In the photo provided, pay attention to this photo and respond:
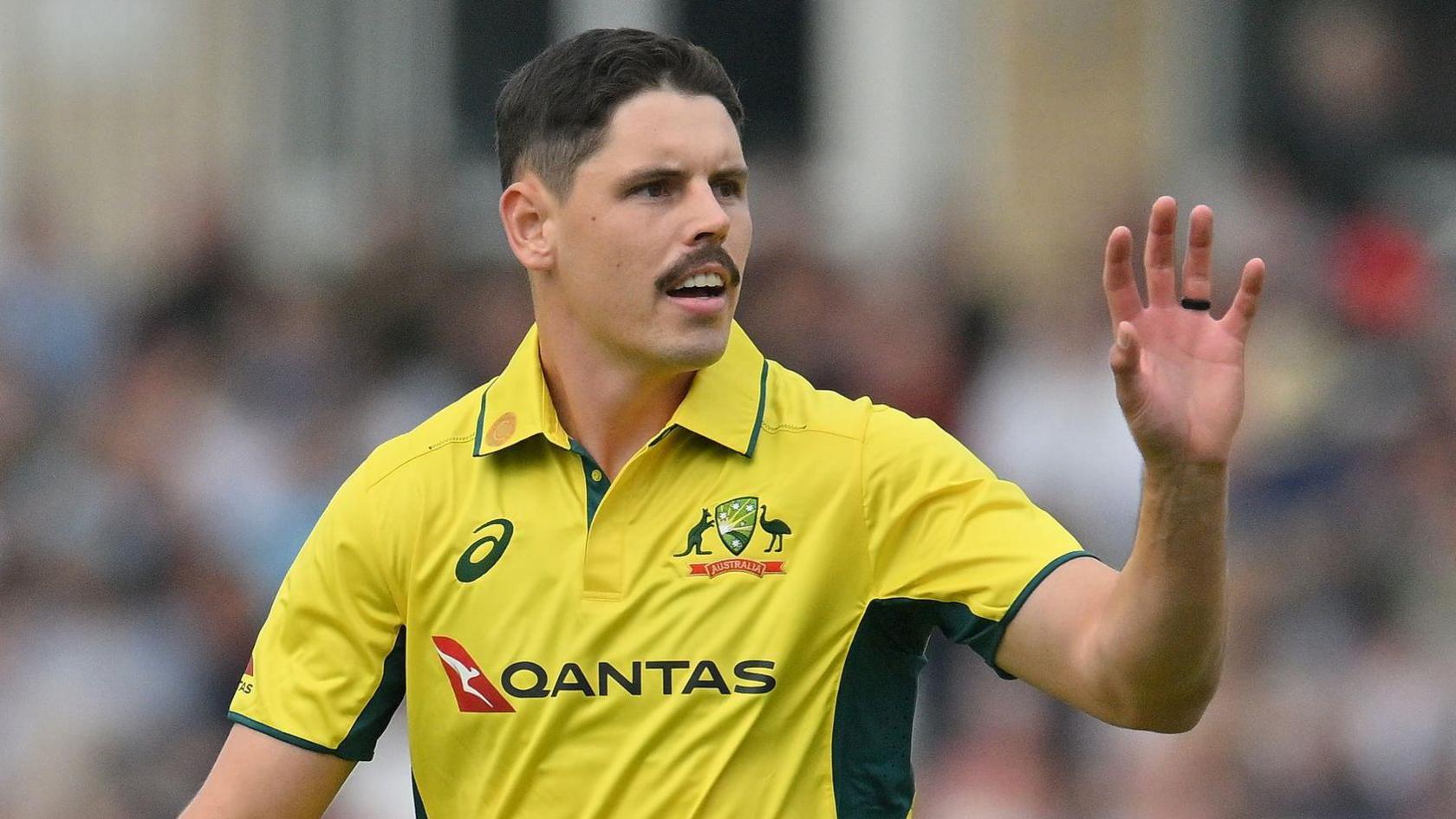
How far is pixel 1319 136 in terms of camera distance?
35.0 ft

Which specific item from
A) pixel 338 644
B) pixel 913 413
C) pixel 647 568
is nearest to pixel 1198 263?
pixel 647 568

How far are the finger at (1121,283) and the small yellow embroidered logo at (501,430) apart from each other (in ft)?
3.78

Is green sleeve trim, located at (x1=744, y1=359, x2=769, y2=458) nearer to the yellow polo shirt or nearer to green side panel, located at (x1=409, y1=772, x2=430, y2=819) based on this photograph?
the yellow polo shirt

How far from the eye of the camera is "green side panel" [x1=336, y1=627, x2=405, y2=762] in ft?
14.4

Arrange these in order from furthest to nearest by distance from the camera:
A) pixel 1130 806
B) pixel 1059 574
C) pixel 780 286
→ 1. pixel 780 286
2. pixel 1130 806
3. pixel 1059 574

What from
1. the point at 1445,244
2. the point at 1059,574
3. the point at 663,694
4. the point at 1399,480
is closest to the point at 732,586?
the point at 663,694

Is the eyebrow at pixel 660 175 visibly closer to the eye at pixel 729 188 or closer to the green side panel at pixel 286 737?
the eye at pixel 729 188

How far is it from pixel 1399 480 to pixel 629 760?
540 centimetres

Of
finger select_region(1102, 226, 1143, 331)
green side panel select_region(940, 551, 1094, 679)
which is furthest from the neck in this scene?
finger select_region(1102, 226, 1143, 331)

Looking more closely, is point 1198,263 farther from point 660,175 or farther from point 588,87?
point 588,87

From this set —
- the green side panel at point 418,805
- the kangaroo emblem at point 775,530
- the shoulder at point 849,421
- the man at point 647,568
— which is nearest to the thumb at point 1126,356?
the man at point 647,568

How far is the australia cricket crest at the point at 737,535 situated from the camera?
4246mm

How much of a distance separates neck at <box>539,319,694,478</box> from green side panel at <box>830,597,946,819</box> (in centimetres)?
56

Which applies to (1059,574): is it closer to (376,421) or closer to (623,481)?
(623,481)
